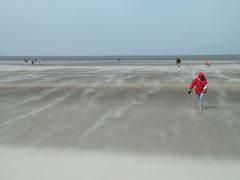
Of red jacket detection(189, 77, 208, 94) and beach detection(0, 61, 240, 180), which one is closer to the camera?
beach detection(0, 61, 240, 180)

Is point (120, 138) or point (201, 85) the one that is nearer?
point (120, 138)

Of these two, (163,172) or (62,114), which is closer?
(163,172)

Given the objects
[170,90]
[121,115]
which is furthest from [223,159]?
[170,90]

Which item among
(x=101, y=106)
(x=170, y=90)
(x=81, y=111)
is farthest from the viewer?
(x=170, y=90)

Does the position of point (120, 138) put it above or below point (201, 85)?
below

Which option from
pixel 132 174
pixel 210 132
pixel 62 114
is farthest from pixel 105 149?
pixel 62 114

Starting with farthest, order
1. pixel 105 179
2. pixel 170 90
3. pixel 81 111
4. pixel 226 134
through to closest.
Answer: pixel 170 90 < pixel 81 111 < pixel 226 134 < pixel 105 179

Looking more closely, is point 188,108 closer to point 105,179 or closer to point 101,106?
point 101,106

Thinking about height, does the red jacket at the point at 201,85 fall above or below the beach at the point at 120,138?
above

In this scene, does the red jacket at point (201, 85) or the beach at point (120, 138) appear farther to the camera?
the red jacket at point (201, 85)

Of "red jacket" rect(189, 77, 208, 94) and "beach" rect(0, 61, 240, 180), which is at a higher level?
"red jacket" rect(189, 77, 208, 94)

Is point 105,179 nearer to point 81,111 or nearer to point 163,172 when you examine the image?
point 163,172

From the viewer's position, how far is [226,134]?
8.40 metres

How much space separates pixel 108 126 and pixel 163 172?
152 inches
